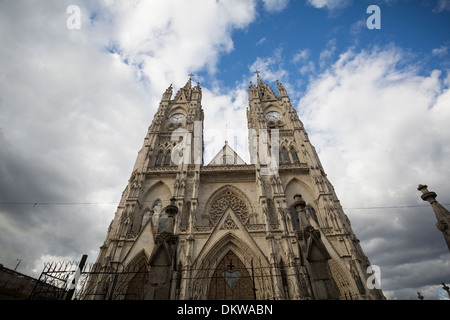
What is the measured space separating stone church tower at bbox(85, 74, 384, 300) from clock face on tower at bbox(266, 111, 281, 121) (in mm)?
1987

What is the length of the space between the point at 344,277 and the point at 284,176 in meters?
8.56

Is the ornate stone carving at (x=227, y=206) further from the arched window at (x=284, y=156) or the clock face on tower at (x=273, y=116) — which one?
the clock face on tower at (x=273, y=116)

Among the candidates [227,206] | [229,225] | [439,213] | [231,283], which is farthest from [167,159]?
[439,213]

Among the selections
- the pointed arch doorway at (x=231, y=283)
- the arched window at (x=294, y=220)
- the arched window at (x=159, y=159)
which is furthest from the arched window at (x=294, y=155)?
the arched window at (x=159, y=159)

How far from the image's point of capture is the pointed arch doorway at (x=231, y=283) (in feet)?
39.0

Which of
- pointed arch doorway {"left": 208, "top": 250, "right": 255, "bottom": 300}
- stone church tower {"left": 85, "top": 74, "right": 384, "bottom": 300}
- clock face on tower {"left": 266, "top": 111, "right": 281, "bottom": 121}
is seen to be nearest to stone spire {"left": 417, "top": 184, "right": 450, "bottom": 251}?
stone church tower {"left": 85, "top": 74, "right": 384, "bottom": 300}

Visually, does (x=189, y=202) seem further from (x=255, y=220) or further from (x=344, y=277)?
(x=344, y=277)

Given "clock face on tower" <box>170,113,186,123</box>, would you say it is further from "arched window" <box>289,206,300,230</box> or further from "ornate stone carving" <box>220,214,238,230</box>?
"arched window" <box>289,206,300,230</box>

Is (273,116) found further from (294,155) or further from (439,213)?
(439,213)

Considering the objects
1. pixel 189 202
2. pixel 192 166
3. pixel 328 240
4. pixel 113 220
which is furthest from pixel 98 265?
pixel 328 240

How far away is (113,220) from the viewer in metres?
15.0

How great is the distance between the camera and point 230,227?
45.6 ft

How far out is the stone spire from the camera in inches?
262
